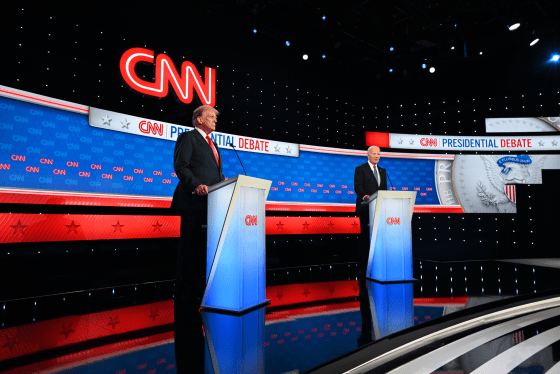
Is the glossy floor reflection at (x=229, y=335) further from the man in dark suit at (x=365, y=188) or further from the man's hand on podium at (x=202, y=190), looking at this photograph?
the man in dark suit at (x=365, y=188)

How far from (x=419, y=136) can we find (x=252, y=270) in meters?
5.79

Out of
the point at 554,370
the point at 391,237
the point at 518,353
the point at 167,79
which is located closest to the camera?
the point at 554,370

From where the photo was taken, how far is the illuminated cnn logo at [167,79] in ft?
13.8

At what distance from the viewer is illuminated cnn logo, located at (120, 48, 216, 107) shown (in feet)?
13.8

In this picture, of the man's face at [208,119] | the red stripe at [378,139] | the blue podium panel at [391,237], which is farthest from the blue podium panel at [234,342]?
the red stripe at [378,139]

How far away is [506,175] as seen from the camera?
6.80m

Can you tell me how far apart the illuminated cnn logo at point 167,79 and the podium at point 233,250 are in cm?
265

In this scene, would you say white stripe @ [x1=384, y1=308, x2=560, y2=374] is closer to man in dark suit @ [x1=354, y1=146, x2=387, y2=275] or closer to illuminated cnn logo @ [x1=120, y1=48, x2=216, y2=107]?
man in dark suit @ [x1=354, y1=146, x2=387, y2=275]

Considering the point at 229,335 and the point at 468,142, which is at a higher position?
the point at 468,142

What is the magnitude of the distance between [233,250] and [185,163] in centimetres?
81

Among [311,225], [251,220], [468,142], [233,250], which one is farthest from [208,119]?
[468,142]

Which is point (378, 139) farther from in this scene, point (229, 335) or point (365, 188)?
point (229, 335)

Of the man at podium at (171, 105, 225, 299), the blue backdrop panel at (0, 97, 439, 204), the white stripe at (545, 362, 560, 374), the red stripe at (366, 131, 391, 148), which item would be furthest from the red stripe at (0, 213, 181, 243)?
the red stripe at (366, 131, 391, 148)

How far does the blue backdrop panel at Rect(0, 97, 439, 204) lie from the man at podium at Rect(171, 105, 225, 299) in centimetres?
169
